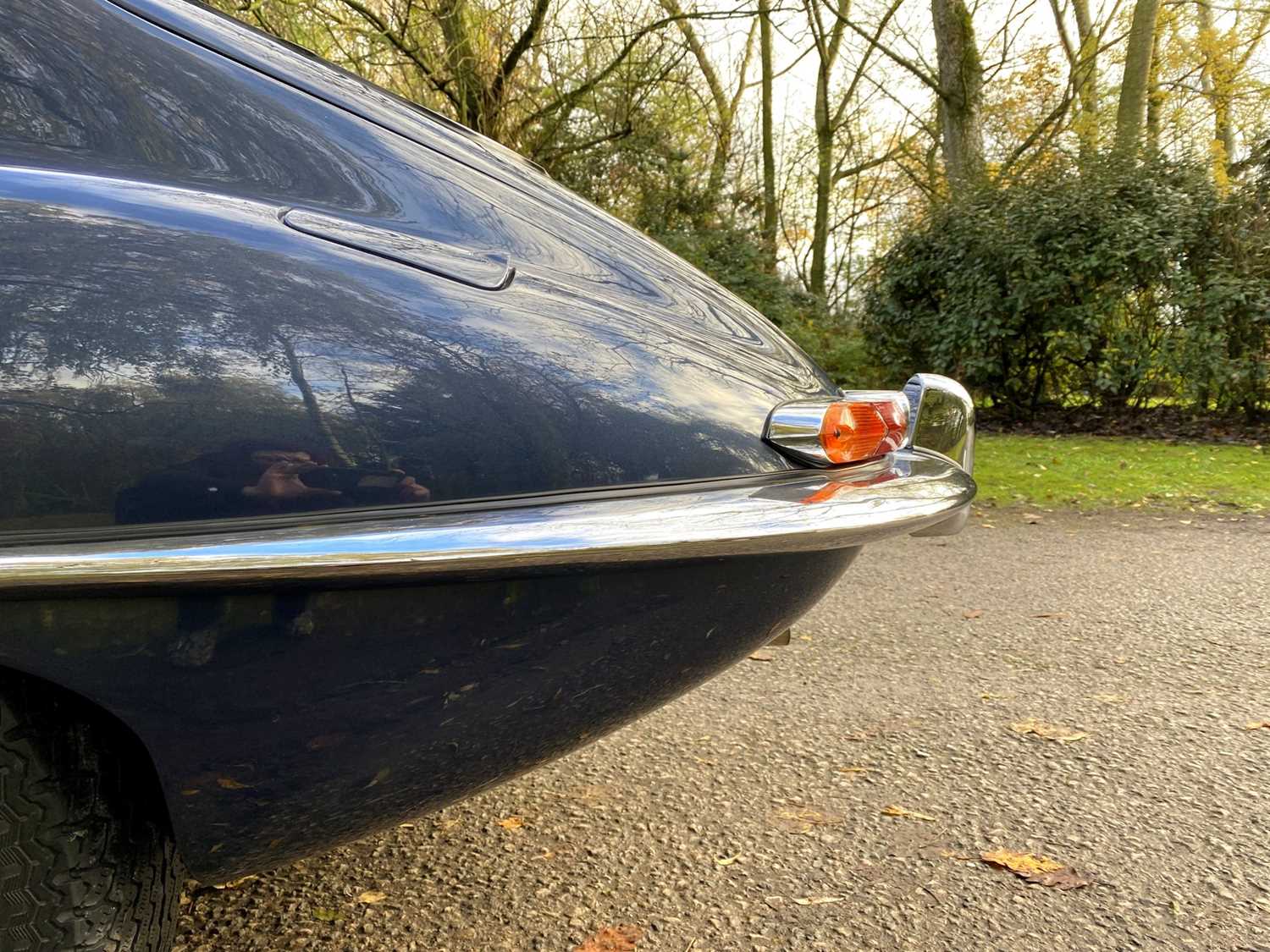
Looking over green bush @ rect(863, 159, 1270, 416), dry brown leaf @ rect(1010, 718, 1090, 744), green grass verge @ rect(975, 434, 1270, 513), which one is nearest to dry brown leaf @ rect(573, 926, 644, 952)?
dry brown leaf @ rect(1010, 718, 1090, 744)

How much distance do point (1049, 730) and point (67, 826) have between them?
92.6 inches

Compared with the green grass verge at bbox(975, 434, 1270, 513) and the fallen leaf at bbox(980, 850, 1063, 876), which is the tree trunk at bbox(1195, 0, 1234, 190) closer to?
the green grass verge at bbox(975, 434, 1270, 513)

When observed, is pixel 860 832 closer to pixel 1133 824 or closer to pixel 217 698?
pixel 1133 824

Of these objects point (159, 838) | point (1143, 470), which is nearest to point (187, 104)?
point (159, 838)

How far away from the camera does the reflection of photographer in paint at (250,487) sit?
107 centimetres

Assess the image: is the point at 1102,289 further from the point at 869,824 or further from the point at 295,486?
the point at 295,486

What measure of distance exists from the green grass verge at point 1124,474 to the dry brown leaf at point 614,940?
→ 4.95 meters

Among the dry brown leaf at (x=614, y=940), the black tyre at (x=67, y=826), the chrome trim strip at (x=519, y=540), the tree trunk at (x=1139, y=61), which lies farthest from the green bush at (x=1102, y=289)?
the black tyre at (x=67, y=826)

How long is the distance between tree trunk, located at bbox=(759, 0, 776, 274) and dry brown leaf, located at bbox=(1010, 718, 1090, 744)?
10853 millimetres

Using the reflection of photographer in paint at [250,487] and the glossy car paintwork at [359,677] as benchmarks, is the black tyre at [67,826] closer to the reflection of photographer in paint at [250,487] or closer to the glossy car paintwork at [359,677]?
the glossy car paintwork at [359,677]

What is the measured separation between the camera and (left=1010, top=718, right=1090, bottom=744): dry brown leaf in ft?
8.37

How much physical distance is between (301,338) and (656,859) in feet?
4.43

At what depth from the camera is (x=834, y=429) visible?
62.0 inches

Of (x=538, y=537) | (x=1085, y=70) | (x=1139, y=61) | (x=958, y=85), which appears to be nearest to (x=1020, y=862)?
(x=538, y=537)
